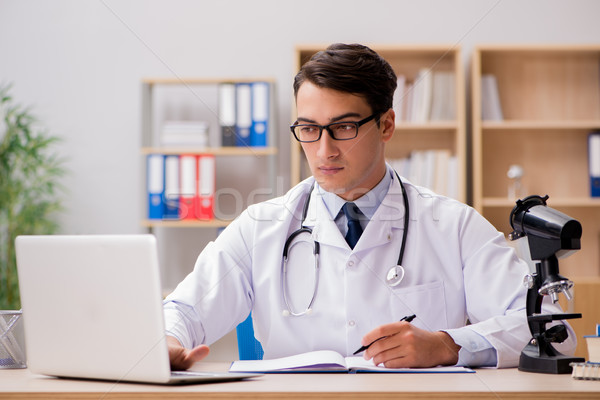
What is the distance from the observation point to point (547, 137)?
3.55m

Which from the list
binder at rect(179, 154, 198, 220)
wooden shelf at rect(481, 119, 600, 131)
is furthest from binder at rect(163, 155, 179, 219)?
wooden shelf at rect(481, 119, 600, 131)

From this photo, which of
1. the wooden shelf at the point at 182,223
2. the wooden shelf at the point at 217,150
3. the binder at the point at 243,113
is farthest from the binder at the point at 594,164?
the wooden shelf at the point at 182,223

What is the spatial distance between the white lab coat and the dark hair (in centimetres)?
26

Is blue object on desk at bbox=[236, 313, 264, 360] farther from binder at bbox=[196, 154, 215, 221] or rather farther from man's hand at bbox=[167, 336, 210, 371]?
binder at bbox=[196, 154, 215, 221]

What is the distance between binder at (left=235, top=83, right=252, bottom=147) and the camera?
3.31 m

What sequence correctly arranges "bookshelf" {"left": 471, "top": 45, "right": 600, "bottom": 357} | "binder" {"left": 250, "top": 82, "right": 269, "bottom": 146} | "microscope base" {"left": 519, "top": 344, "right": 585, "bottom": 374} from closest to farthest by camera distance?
"microscope base" {"left": 519, "top": 344, "right": 585, "bottom": 374}
"binder" {"left": 250, "top": 82, "right": 269, "bottom": 146}
"bookshelf" {"left": 471, "top": 45, "right": 600, "bottom": 357}

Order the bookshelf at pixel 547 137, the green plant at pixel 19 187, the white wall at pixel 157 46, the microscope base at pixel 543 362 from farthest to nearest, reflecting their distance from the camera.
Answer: the white wall at pixel 157 46 < the bookshelf at pixel 547 137 < the green plant at pixel 19 187 < the microscope base at pixel 543 362

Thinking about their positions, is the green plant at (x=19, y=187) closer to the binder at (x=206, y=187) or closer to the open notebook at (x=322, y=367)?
the binder at (x=206, y=187)

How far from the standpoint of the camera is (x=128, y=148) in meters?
3.68

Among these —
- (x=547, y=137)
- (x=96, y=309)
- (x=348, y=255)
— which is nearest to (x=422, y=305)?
(x=348, y=255)

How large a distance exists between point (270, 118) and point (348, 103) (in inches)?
69.9

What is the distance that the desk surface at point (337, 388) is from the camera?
0.89m

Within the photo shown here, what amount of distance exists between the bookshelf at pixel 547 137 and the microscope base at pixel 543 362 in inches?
95.3

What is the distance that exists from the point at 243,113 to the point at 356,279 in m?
1.94
